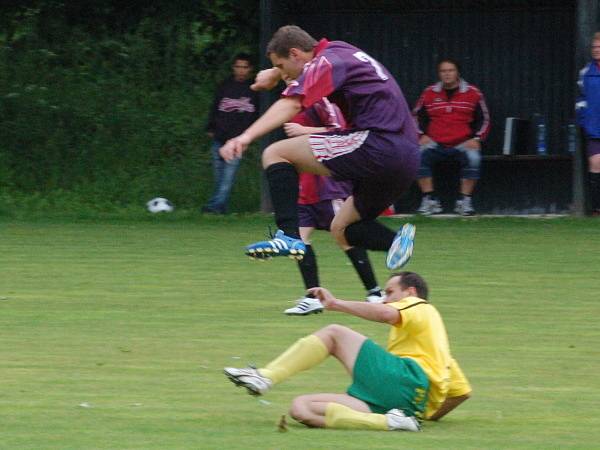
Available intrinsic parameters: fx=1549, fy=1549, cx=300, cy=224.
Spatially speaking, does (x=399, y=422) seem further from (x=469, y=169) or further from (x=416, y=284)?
(x=469, y=169)

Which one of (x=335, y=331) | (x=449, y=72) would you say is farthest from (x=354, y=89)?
(x=449, y=72)

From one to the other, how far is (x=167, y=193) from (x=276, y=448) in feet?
43.2

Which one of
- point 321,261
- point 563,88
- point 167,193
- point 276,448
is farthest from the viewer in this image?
point 167,193

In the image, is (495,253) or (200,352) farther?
(495,253)

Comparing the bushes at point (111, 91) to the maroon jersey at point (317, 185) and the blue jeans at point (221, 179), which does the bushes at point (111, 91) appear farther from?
the maroon jersey at point (317, 185)

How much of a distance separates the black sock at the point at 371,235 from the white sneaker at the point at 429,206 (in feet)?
25.3

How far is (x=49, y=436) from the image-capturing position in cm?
663

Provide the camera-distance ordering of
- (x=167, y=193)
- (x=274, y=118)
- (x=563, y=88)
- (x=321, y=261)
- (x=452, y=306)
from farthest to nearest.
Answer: (x=167, y=193), (x=563, y=88), (x=321, y=261), (x=452, y=306), (x=274, y=118)

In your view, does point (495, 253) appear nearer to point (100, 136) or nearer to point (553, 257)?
point (553, 257)

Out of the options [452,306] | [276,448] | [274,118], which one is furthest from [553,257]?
[276,448]

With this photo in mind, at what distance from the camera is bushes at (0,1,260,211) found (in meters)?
20.1

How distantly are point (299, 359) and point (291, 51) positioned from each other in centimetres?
274

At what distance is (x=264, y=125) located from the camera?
8875mm

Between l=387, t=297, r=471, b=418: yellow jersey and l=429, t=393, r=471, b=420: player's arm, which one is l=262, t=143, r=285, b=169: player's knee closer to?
l=387, t=297, r=471, b=418: yellow jersey
